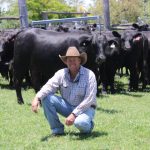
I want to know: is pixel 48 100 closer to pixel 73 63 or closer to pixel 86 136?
pixel 73 63

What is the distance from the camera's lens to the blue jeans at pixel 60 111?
7.10m

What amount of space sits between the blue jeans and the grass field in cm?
15

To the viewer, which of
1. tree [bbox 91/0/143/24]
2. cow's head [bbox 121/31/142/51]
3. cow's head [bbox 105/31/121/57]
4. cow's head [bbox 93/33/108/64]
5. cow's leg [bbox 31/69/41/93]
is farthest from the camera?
tree [bbox 91/0/143/24]

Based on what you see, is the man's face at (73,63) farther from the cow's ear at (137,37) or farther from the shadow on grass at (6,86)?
the shadow on grass at (6,86)

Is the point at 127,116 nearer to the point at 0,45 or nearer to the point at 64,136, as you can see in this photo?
the point at 64,136

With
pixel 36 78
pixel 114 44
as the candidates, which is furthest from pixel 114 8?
pixel 36 78

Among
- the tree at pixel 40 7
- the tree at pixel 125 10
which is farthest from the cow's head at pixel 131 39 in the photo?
the tree at pixel 125 10

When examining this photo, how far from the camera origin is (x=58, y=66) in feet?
35.4

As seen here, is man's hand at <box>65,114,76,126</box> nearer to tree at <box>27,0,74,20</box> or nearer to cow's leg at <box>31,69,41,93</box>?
cow's leg at <box>31,69,41,93</box>

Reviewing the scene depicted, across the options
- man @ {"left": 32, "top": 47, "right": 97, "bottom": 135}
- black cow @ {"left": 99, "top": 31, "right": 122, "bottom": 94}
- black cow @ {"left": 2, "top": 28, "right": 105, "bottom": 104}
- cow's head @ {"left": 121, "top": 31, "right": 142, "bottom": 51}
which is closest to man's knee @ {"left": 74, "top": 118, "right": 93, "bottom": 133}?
man @ {"left": 32, "top": 47, "right": 97, "bottom": 135}

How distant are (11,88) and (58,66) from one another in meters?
4.52

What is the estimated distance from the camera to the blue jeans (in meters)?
7.10

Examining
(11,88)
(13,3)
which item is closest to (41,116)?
(11,88)

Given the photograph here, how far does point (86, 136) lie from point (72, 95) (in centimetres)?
70
